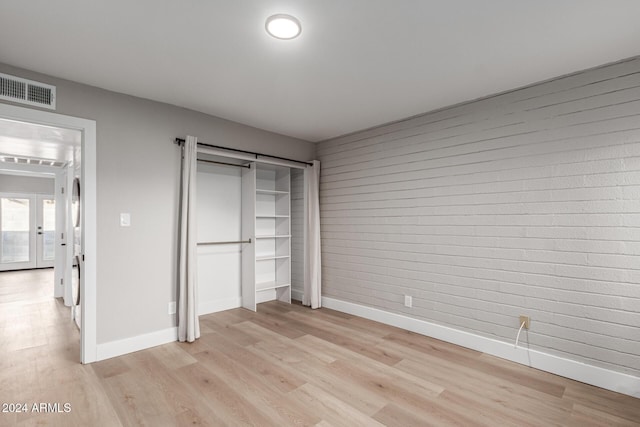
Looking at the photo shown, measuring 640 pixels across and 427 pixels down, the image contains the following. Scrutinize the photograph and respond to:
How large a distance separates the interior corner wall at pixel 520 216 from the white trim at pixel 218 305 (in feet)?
6.10

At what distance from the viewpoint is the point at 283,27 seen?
78.7 inches

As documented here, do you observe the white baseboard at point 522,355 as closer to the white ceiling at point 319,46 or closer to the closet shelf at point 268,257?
the closet shelf at point 268,257

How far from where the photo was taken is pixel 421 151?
3643 millimetres

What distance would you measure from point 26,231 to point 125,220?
7.93 meters

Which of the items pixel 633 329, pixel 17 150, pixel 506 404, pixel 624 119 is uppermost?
pixel 17 150

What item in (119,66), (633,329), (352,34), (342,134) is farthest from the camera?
(342,134)

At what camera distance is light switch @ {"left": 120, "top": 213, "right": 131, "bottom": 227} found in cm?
304

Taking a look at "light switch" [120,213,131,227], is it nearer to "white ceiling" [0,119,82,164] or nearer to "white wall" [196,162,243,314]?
"white ceiling" [0,119,82,164]

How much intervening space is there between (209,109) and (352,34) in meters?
2.07

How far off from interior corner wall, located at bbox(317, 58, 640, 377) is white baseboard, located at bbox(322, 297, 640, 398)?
55 millimetres

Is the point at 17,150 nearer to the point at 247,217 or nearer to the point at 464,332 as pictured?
the point at 247,217

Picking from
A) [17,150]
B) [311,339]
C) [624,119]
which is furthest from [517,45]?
[17,150]

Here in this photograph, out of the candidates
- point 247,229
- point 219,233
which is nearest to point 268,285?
point 247,229

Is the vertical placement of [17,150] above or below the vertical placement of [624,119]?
above
